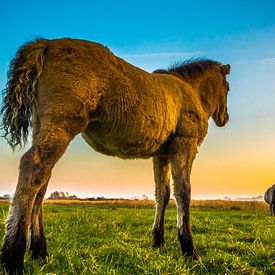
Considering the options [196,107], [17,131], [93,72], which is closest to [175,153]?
[196,107]

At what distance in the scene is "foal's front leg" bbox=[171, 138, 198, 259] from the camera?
497 centimetres

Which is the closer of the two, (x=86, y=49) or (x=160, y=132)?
(x=86, y=49)

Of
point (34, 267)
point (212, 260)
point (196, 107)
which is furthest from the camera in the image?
point (196, 107)

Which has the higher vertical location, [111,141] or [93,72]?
[93,72]

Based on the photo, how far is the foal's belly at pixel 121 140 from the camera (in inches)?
177

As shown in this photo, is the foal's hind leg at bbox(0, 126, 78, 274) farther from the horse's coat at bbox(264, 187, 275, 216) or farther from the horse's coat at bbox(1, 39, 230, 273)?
the horse's coat at bbox(264, 187, 275, 216)

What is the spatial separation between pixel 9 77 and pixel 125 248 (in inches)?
114

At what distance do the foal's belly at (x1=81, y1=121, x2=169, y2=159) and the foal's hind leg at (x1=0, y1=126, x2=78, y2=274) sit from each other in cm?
87

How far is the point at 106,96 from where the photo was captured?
167 inches

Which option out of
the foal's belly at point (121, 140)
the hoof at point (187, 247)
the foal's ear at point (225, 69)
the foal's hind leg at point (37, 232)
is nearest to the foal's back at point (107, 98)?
the foal's belly at point (121, 140)

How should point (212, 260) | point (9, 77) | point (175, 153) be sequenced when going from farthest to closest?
point (175, 153) < point (212, 260) < point (9, 77)

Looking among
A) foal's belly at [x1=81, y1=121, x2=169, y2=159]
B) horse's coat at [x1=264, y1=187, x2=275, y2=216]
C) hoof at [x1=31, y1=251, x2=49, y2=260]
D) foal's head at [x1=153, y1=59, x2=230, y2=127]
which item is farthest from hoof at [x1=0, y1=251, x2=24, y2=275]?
horse's coat at [x1=264, y1=187, x2=275, y2=216]

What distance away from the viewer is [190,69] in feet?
23.9

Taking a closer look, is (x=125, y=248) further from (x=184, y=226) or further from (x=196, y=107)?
(x=196, y=107)
